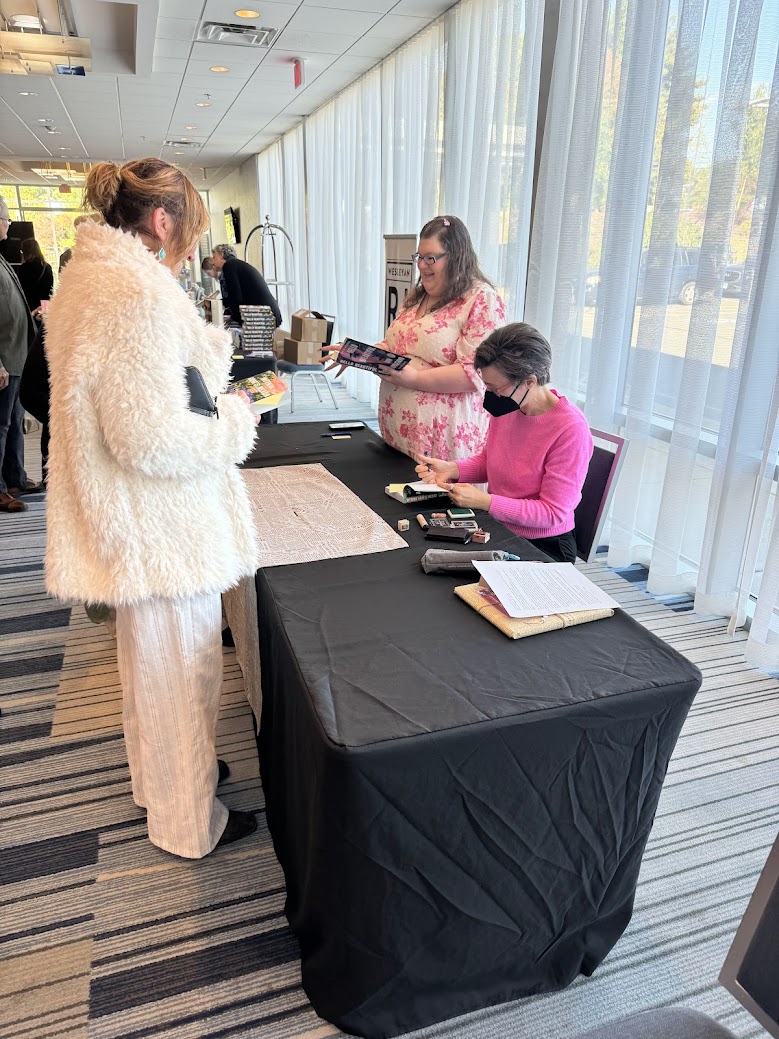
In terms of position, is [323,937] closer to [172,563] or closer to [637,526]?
[172,563]

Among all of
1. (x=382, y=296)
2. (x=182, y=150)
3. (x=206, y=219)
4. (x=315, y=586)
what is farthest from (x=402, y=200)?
(x=182, y=150)

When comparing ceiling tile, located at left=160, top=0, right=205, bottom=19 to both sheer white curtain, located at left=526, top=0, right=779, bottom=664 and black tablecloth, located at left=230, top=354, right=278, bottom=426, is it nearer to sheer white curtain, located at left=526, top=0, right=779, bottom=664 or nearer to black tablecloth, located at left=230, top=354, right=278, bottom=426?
black tablecloth, located at left=230, top=354, right=278, bottom=426

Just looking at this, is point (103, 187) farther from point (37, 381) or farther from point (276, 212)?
point (276, 212)

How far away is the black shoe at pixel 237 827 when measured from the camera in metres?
1.68

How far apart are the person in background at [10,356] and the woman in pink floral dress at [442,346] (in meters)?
2.06

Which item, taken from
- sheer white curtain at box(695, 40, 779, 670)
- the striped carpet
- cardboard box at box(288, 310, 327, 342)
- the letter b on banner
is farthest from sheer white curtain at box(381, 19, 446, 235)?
the striped carpet

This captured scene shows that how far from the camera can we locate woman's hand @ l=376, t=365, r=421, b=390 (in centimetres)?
239

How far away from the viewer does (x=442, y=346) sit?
2.42m

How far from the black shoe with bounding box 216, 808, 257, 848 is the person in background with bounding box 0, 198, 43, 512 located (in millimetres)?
2727

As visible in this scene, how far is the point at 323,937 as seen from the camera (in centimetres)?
119

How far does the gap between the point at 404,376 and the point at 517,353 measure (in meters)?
0.68

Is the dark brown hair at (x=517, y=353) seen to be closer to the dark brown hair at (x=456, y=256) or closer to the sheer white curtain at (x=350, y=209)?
the dark brown hair at (x=456, y=256)

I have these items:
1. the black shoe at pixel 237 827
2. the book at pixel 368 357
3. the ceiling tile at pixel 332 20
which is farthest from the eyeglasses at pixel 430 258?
the ceiling tile at pixel 332 20

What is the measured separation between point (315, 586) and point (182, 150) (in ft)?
34.2
